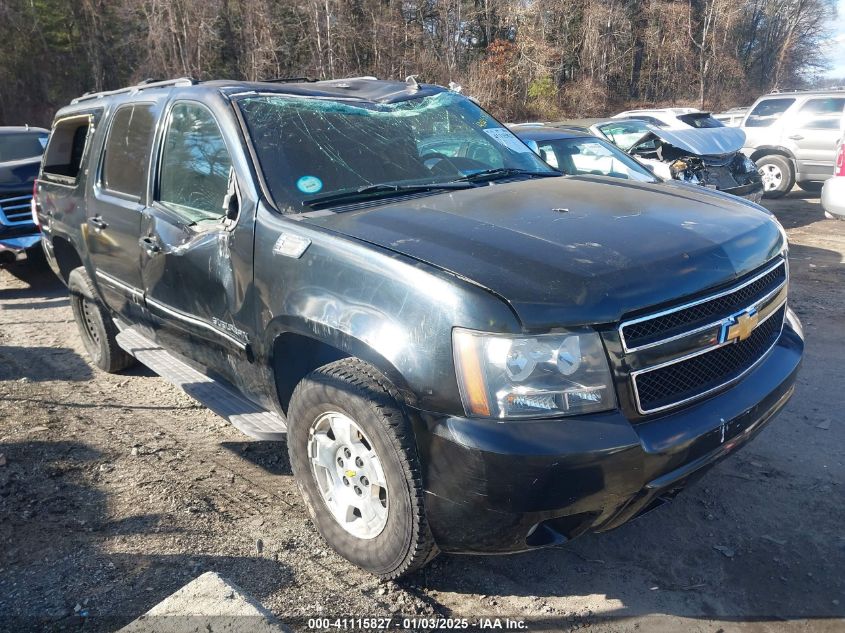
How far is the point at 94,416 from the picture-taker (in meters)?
4.62

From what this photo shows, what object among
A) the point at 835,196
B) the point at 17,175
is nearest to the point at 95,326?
the point at 17,175

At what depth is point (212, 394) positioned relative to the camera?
3600mm

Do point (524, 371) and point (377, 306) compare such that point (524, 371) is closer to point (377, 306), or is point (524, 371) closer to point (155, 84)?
point (377, 306)

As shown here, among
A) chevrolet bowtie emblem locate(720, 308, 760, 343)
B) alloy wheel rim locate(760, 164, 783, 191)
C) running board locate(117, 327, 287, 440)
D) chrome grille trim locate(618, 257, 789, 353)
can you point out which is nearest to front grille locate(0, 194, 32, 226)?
running board locate(117, 327, 287, 440)

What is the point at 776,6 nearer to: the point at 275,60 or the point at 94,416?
the point at 275,60

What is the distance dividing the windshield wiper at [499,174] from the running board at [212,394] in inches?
60.2

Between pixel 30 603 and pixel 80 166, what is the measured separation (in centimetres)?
312

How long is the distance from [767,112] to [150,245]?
511 inches

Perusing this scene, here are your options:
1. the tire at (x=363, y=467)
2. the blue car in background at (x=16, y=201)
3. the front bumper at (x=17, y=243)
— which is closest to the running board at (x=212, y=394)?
the tire at (x=363, y=467)

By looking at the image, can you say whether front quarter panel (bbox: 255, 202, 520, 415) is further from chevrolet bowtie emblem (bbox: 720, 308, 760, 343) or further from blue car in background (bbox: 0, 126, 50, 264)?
blue car in background (bbox: 0, 126, 50, 264)

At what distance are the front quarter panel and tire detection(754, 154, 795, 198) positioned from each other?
12318 mm

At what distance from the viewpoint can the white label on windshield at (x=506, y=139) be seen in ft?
13.4

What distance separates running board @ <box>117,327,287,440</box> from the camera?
3.18m

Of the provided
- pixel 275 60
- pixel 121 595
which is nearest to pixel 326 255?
pixel 121 595
